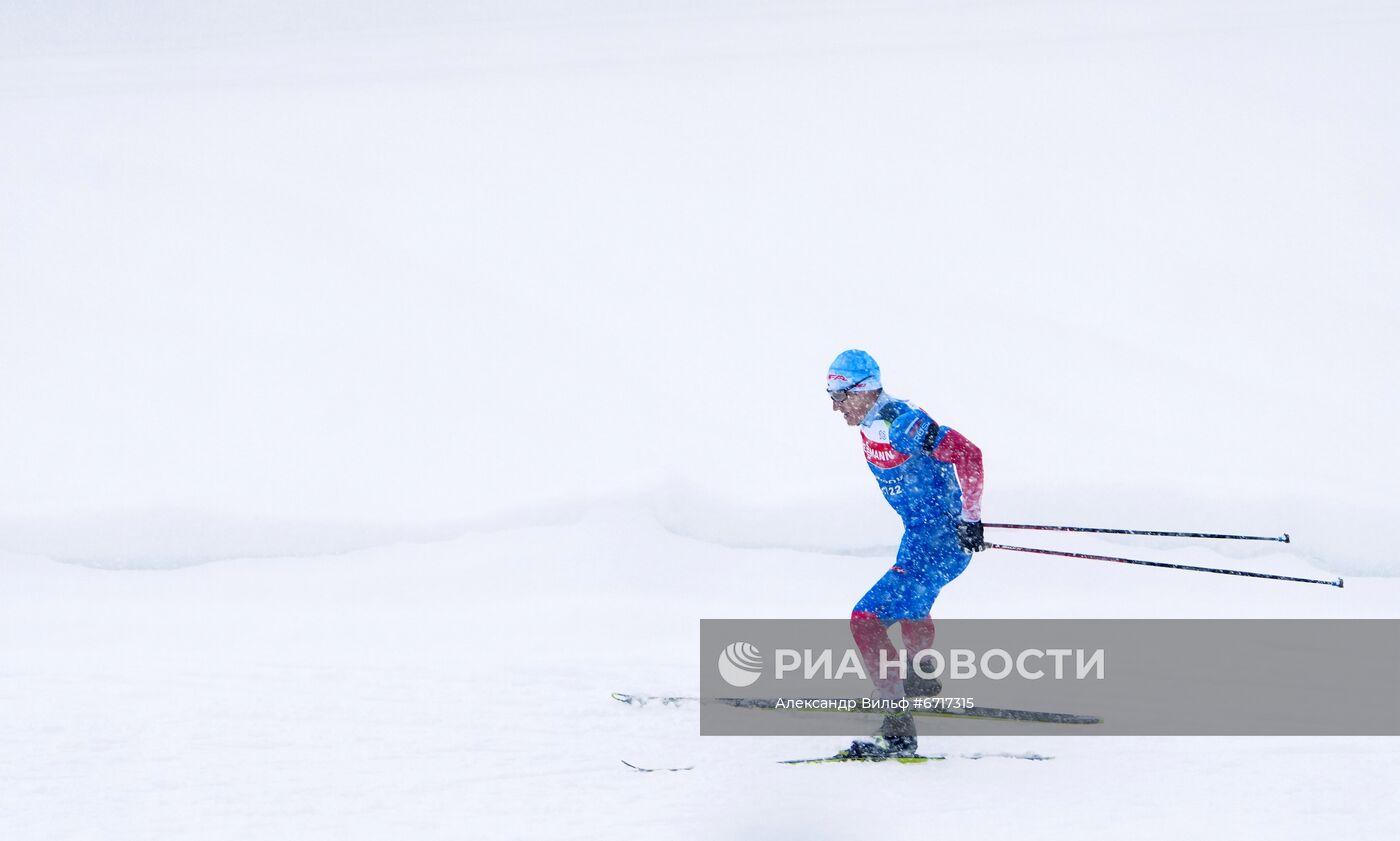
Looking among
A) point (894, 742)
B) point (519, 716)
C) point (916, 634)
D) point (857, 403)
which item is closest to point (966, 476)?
point (857, 403)

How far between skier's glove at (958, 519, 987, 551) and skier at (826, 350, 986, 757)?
55 millimetres

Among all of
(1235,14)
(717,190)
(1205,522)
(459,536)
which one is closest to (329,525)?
(459,536)

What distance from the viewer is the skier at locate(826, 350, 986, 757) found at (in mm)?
4520

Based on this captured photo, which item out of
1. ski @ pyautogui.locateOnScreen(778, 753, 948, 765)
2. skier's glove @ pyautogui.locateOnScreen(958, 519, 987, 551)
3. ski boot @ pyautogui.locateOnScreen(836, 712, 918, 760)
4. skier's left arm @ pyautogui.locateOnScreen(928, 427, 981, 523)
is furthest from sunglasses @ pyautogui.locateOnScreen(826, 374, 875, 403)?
ski @ pyautogui.locateOnScreen(778, 753, 948, 765)

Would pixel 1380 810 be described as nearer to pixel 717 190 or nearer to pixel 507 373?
pixel 507 373

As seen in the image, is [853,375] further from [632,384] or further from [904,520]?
[632,384]

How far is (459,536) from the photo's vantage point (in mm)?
8562

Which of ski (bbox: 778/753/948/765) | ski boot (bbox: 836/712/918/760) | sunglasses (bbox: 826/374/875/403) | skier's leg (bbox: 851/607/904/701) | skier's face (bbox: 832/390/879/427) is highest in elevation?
sunglasses (bbox: 826/374/875/403)

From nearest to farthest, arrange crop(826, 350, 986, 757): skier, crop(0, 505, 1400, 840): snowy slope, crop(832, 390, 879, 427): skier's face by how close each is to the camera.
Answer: crop(0, 505, 1400, 840): snowy slope
crop(826, 350, 986, 757): skier
crop(832, 390, 879, 427): skier's face

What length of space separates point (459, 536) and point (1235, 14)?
62.3ft

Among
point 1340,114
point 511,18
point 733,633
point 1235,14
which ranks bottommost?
point 733,633

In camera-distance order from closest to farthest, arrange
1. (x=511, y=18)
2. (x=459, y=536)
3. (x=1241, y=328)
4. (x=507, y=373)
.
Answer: (x=459, y=536)
(x=507, y=373)
(x=1241, y=328)
(x=511, y=18)

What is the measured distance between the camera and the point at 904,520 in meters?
4.61

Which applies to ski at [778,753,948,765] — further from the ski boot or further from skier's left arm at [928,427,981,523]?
skier's left arm at [928,427,981,523]
